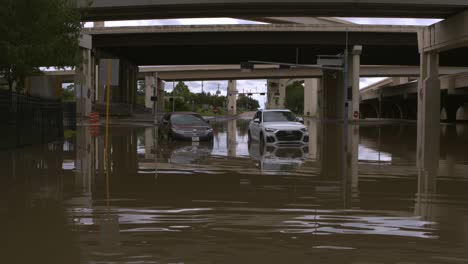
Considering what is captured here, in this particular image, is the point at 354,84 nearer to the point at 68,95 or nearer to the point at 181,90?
the point at 68,95

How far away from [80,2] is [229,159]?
1579cm

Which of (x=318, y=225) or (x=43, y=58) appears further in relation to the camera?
(x=43, y=58)

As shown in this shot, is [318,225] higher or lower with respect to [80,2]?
lower

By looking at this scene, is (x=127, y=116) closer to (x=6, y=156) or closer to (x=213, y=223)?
(x=6, y=156)

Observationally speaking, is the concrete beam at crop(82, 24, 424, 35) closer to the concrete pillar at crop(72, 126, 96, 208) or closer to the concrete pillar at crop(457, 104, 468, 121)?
the concrete pillar at crop(72, 126, 96, 208)

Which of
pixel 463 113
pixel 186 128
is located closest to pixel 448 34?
pixel 186 128

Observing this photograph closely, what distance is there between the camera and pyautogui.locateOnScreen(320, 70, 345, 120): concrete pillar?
65812 millimetres

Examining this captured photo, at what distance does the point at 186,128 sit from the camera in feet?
78.8

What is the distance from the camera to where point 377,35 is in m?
51.1

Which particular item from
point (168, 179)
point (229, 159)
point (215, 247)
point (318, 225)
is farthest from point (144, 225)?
point (229, 159)

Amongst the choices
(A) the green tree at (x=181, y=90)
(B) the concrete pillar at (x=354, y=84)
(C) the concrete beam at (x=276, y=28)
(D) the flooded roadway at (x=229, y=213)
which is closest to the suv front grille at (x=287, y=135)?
(D) the flooded roadway at (x=229, y=213)

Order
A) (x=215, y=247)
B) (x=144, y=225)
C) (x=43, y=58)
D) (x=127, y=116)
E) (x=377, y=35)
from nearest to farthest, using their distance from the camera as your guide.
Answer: (x=215, y=247) → (x=144, y=225) → (x=43, y=58) → (x=377, y=35) → (x=127, y=116)

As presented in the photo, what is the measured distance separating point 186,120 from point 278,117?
505 cm

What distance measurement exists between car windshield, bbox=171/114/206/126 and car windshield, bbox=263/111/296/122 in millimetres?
3644
